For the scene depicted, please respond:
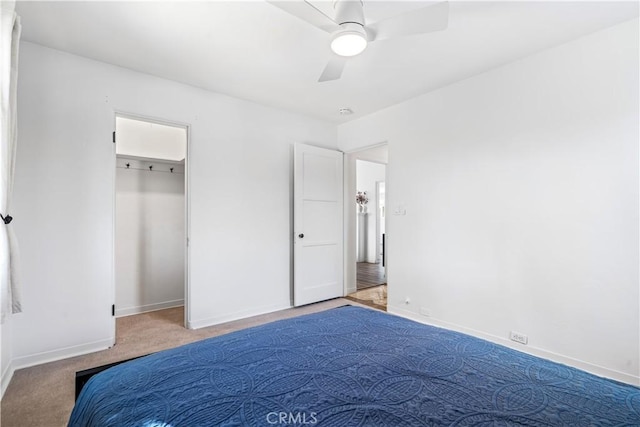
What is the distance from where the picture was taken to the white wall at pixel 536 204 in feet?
7.04

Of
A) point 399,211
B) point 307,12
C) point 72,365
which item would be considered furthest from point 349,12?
point 72,365

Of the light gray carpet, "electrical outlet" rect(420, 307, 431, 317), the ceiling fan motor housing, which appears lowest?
the light gray carpet

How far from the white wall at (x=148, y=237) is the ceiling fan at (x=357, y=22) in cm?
298

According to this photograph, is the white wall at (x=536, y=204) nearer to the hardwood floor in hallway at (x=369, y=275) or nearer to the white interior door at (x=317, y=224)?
the white interior door at (x=317, y=224)

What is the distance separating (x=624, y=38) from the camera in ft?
7.01

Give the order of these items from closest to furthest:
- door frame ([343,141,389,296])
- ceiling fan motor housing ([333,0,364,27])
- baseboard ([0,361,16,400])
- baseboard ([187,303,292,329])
Answer: ceiling fan motor housing ([333,0,364,27]) < baseboard ([0,361,16,400]) < baseboard ([187,303,292,329]) < door frame ([343,141,389,296])

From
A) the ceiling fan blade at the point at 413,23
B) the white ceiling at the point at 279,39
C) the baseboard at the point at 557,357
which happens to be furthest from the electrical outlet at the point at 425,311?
the ceiling fan blade at the point at 413,23

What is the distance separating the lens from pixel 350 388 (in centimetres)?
101

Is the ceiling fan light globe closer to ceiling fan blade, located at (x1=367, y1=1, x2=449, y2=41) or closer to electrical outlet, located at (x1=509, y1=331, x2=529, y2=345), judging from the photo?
ceiling fan blade, located at (x1=367, y1=1, x2=449, y2=41)

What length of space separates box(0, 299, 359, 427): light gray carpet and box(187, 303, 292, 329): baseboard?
8cm

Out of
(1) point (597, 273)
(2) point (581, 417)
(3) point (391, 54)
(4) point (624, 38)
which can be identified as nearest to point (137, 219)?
(3) point (391, 54)

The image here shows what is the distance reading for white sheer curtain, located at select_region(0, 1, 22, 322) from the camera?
158cm

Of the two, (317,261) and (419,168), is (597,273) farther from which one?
(317,261)

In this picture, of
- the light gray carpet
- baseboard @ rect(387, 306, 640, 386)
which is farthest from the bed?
baseboard @ rect(387, 306, 640, 386)
